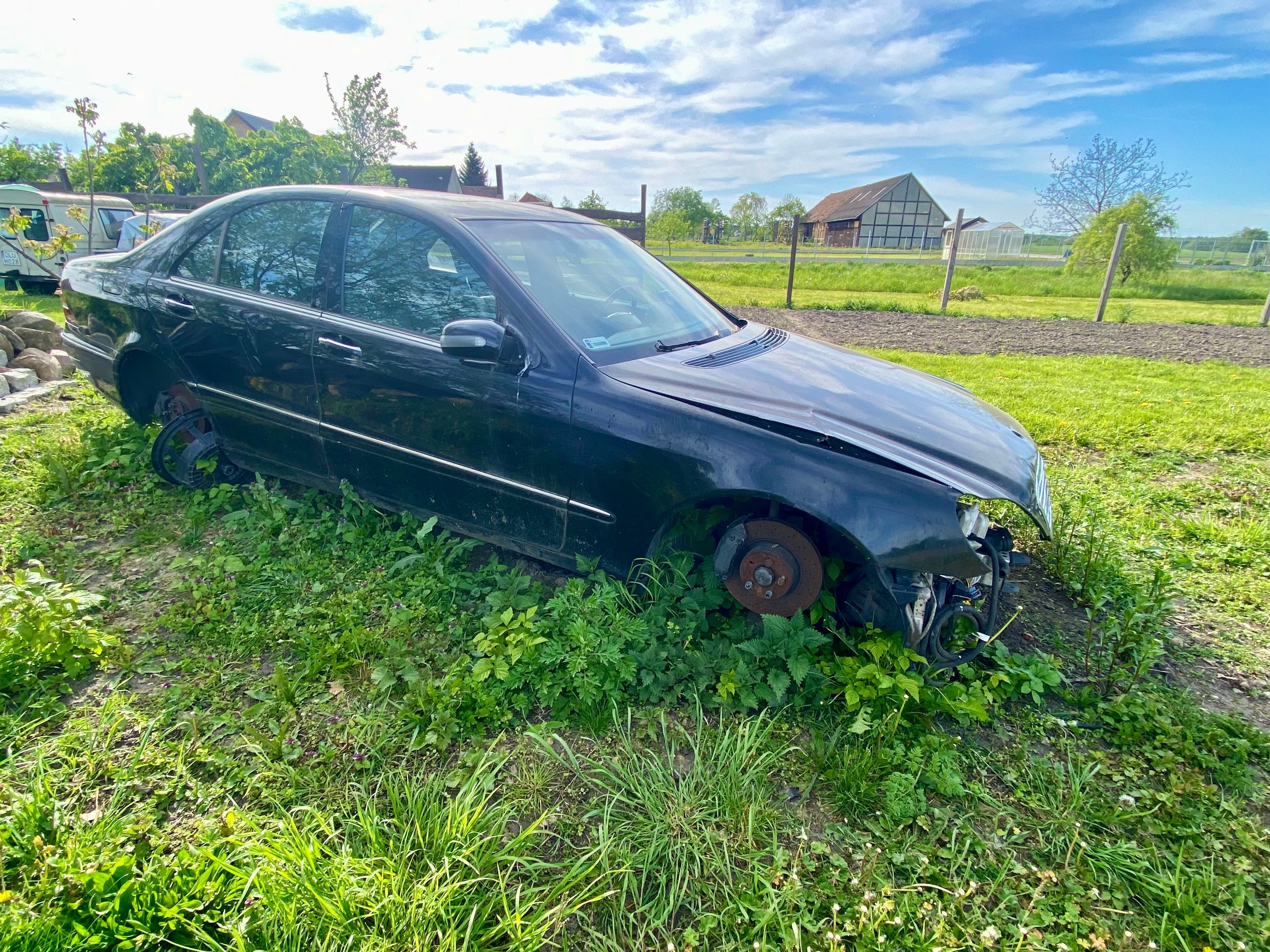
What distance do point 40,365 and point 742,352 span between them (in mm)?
6608

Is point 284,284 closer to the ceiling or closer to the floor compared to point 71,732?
closer to the ceiling

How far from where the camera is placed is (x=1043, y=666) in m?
2.49

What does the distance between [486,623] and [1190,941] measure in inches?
90.7

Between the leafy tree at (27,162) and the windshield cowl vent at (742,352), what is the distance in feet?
85.9

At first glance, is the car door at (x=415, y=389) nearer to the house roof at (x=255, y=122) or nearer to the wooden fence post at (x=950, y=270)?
the wooden fence post at (x=950, y=270)

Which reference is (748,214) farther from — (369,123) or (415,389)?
(415,389)

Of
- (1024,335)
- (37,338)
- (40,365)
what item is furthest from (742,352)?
(1024,335)

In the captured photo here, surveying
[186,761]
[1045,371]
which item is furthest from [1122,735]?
[1045,371]

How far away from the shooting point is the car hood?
2240 mm

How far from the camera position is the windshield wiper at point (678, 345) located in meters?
2.83

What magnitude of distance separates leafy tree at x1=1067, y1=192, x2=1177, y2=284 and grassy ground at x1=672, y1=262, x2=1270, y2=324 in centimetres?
62

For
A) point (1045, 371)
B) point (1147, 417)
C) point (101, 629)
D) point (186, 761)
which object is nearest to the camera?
point (186, 761)

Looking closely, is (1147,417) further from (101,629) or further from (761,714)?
(101,629)

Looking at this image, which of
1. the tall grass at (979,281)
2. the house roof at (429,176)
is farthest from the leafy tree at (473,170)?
the tall grass at (979,281)
